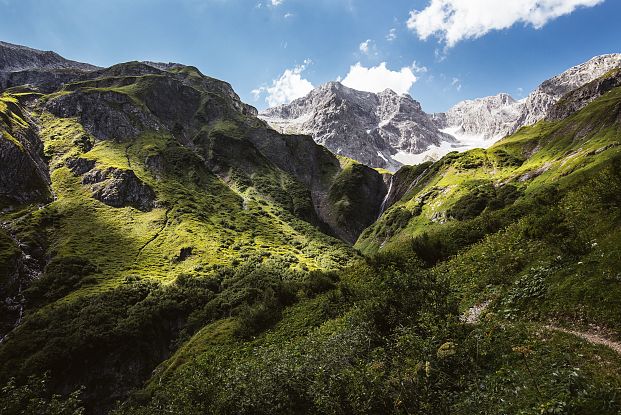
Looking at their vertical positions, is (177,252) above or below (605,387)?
above

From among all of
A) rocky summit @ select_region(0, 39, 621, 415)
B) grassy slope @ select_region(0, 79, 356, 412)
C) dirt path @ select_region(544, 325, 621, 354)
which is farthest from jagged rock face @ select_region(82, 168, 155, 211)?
dirt path @ select_region(544, 325, 621, 354)

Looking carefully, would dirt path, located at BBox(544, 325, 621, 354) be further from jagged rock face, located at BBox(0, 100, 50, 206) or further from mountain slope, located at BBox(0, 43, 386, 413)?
jagged rock face, located at BBox(0, 100, 50, 206)

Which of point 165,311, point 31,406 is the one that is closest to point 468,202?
point 165,311

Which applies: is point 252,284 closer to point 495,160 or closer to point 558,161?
point 558,161

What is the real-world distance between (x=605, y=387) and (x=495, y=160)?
17283 cm

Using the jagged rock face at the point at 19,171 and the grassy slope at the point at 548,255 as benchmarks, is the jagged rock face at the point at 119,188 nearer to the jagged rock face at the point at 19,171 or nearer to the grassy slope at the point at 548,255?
the jagged rock face at the point at 19,171

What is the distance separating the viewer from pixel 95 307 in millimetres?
94125

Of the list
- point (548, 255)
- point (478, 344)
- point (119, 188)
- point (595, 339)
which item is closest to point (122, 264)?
point (119, 188)

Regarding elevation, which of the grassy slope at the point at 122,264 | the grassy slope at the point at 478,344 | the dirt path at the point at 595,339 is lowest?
the dirt path at the point at 595,339

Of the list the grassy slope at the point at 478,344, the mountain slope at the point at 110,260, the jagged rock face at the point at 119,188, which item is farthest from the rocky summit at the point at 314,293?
the jagged rock face at the point at 119,188

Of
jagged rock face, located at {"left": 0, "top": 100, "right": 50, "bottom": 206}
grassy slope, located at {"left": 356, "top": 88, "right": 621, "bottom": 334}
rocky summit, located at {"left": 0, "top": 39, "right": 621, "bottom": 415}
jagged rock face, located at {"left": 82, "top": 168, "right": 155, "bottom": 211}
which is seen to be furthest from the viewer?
jagged rock face, located at {"left": 82, "top": 168, "right": 155, "bottom": 211}

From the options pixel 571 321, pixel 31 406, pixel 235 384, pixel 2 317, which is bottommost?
pixel 571 321

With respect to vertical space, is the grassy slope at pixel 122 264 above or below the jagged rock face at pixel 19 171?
below

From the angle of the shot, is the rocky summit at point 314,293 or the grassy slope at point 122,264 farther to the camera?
the grassy slope at point 122,264
